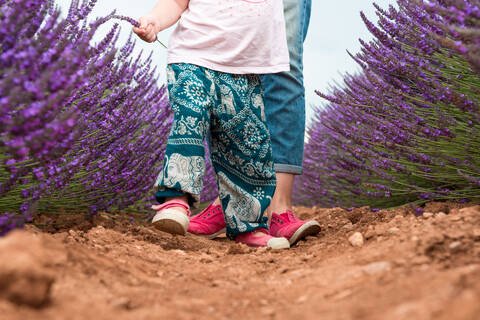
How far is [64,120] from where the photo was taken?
102 cm

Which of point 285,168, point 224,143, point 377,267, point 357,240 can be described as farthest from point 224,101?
point 377,267

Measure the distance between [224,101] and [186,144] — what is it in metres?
0.27

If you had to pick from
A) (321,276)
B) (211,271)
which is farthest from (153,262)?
(321,276)

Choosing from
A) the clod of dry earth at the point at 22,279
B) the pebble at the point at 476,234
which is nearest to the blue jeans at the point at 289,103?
the pebble at the point at 476,234

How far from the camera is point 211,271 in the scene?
1.38 meters

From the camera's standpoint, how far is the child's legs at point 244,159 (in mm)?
2004

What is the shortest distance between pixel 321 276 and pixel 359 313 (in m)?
0.39

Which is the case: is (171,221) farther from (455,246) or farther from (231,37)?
(455,246)

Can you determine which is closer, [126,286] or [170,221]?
[126,286]

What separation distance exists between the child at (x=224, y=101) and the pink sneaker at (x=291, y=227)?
9 cm

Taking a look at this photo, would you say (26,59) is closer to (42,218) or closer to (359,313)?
(359,313)

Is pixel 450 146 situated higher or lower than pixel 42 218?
higher

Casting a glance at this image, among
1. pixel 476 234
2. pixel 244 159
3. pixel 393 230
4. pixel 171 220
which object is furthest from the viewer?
pixel 244 159

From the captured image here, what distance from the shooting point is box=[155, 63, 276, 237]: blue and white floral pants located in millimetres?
1800
